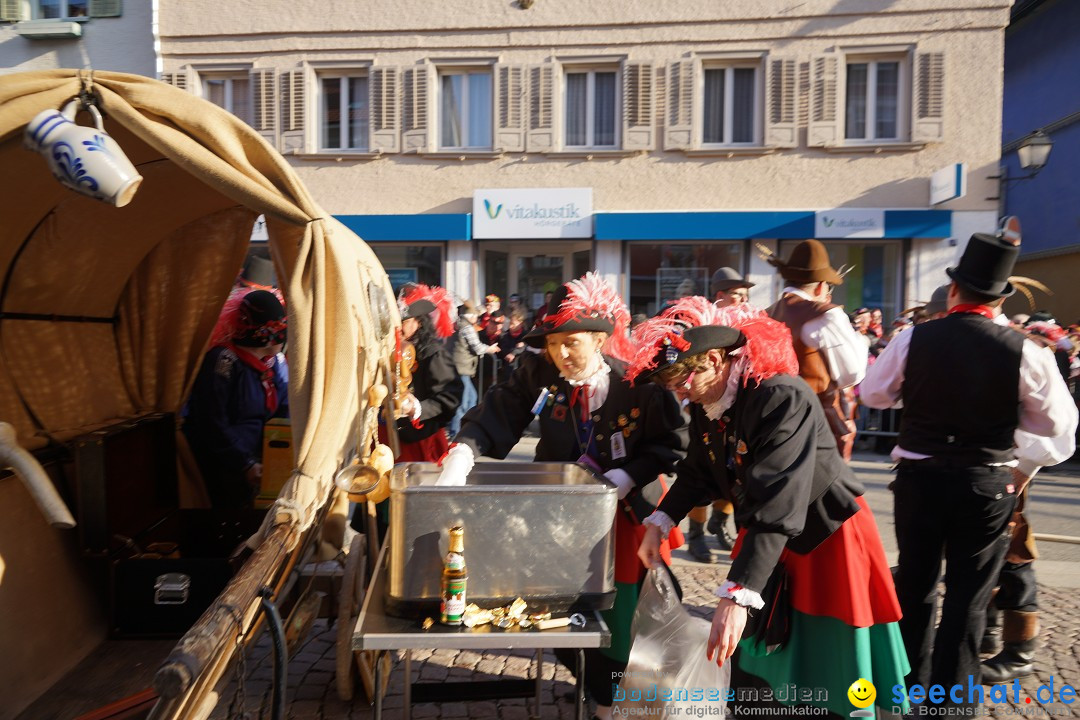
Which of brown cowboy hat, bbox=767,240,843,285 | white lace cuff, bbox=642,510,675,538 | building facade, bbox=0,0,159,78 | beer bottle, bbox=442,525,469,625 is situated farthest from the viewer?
building facade, bbox=0,0,159,78

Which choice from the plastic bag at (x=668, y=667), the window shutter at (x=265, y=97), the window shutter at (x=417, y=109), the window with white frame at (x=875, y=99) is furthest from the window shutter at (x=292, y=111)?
the plastic bag at (x=668, y=667)

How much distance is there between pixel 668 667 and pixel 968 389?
1.67 m

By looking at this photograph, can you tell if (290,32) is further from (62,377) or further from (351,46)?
(62,377)

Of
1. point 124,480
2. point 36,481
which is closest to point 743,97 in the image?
point 124,480

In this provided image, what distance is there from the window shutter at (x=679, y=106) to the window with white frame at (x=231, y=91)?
7.14m

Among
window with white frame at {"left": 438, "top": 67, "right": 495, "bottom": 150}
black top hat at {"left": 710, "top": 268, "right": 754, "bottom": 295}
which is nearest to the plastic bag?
black top hat at {"left": 710, "top": 268, "right": 754, "bottom": 295}

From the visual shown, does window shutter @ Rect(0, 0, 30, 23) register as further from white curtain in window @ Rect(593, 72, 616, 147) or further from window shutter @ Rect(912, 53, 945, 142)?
window shutter @ Rect(912, 53, 945, 142)

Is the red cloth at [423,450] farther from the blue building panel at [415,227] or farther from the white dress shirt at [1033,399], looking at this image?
the blue building panel at [415,227]

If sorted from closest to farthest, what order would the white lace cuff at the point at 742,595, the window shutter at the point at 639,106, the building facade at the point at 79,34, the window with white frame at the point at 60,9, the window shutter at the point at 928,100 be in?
1. the white lace cuff at the point at 742,595
2. the window shutter at the point at 928,100
3. the window shutter at the point at 639,106
4. the building facade at the point at 79,34
5. the window with white frame at the point at 60,9

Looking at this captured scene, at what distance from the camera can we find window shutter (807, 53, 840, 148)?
41.2 ft

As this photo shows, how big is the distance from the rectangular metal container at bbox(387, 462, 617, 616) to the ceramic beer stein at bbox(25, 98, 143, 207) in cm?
116

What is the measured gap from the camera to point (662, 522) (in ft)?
9.55

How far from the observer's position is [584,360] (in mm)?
A: 3129

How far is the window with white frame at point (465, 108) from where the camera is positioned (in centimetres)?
1352
